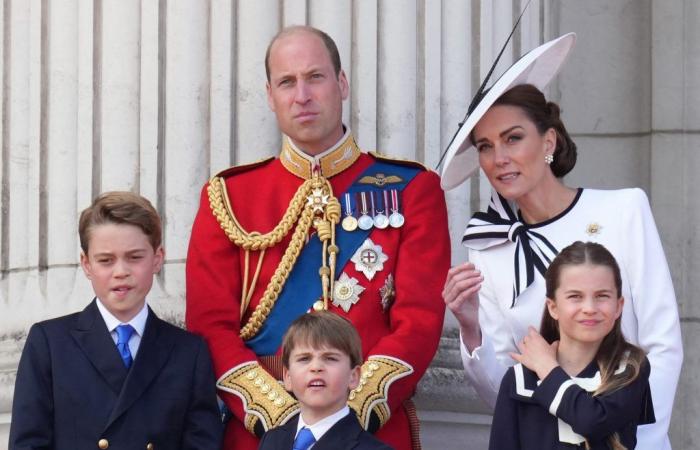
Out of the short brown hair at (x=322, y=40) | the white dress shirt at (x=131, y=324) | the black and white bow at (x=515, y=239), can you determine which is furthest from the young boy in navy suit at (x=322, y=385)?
the short brown hair at (x=322, y=40)

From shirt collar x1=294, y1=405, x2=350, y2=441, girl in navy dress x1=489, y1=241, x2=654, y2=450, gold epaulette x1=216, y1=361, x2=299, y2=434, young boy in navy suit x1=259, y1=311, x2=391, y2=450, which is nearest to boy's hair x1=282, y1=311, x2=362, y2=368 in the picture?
young boy in navy suit x1=259, y1=311, x2=391, y2=450

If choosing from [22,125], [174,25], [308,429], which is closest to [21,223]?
[22,125]

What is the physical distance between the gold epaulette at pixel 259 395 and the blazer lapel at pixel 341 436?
34 cm

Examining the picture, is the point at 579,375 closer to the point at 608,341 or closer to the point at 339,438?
the point at 608,341

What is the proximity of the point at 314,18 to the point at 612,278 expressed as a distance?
6.14 feet

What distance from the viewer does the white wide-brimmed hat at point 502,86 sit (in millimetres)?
5266

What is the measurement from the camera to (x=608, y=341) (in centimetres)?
476

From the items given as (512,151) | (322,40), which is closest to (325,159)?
(322,40)

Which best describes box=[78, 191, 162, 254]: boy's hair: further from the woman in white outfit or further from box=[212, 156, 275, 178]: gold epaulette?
the woman in white outfit

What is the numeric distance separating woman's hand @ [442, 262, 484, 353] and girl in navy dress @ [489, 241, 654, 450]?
0.21 metres

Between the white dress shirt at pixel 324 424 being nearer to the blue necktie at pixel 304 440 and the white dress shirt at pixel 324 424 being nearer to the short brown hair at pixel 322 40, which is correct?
the blue necktie at pixel 304 440

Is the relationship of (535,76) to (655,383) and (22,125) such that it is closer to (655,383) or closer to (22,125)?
(655,383)

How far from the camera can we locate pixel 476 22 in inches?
251

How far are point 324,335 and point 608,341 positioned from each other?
0.75 meters
